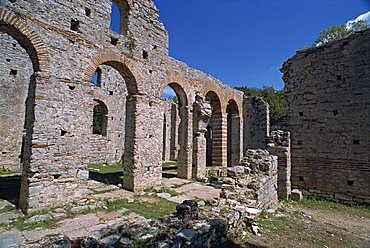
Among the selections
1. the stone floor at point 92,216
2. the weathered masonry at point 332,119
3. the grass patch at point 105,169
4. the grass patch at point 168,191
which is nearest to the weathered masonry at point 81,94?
the stone floor at point 92,216

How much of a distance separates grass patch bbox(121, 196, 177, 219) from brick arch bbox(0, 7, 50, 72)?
4.57m

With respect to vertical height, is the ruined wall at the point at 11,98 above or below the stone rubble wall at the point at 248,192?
above

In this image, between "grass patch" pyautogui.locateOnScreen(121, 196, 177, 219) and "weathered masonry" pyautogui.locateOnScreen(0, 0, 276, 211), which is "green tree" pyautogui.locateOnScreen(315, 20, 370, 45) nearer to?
"weathered masonry" pyautogui.locateOnScreen(0, 0, 276, 211)

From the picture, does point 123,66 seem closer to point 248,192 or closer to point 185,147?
point 185,147

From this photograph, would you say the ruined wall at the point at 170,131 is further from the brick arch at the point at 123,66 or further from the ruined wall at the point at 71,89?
the brick arch at the point at 123,66

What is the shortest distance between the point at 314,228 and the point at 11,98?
14634 mm

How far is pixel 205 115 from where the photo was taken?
10.6 meters

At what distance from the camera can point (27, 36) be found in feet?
19.0

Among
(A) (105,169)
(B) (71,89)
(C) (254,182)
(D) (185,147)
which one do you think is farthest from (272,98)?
(B) (71,89)

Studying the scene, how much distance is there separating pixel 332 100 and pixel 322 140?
4.80 ft

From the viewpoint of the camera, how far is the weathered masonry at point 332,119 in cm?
719

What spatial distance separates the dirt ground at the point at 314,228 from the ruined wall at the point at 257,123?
640cm

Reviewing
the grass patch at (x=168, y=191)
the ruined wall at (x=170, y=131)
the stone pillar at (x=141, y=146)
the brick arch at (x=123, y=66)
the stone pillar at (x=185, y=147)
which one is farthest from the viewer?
the ruined wall at (x=170, y=131)

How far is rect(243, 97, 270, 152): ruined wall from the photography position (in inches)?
516
